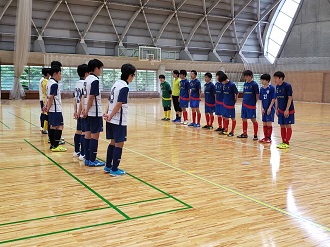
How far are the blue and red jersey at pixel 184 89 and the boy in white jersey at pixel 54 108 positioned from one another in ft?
18.4

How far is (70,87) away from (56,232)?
27.9 metres

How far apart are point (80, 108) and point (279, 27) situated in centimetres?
3291

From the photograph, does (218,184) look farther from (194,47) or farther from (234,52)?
(234,52)

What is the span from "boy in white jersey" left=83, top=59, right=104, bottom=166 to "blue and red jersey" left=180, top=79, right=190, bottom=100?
644 cm

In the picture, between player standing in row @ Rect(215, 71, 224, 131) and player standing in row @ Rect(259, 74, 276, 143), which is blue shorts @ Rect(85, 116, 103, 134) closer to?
player standing in row @ Rect(259, 74, 276, 143)

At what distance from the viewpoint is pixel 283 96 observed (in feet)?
26.1

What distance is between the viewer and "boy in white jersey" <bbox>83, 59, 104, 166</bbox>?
5668mm

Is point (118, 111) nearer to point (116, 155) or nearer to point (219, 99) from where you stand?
point (116, 155)

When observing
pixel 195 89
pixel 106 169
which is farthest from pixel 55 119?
pixel 195 89

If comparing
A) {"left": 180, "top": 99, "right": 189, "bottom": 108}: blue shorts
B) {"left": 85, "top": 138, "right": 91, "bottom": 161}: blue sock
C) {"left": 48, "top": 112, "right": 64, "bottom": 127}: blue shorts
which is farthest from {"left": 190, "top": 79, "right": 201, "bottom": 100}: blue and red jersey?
{"left": 85, "top": 138, "right": 91, "bottom": 161}: blue sock

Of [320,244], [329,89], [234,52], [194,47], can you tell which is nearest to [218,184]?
[320,244]

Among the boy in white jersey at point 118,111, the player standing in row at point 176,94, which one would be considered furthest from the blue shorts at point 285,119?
the player standing in row at point 176,94

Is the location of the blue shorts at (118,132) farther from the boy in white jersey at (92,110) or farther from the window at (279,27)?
the window at (279,27)

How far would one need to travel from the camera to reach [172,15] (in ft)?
101
